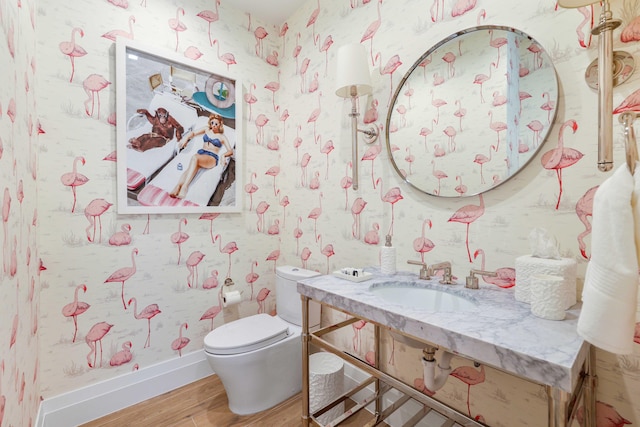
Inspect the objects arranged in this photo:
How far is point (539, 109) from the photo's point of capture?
40.4 inches

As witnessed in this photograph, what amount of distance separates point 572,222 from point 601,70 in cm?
46

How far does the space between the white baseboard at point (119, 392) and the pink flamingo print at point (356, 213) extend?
4.29ft

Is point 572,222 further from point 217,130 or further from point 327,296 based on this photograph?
point 217,130

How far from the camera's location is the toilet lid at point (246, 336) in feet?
4.84

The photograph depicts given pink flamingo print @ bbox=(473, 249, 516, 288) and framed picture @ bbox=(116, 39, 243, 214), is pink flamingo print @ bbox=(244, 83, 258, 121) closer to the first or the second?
framed picture @ bbox=(116, 39, 243, 214)

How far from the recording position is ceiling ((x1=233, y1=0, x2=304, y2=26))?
6.58ft

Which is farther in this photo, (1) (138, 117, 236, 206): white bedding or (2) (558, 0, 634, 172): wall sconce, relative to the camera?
(1) (138, 117, 236, 206): white bedding

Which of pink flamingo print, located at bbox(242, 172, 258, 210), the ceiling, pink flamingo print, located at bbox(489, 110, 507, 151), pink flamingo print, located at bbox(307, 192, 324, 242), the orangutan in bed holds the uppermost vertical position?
the ceiling

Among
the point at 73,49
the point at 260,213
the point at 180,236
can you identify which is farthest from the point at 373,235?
the point at 73,49

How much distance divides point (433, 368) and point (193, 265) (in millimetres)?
1530

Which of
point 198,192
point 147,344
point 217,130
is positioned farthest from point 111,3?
point 147,344

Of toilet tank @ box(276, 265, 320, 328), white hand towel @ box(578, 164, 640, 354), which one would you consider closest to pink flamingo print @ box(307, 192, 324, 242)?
toilet tank @ box(276, 265, 320, 328)

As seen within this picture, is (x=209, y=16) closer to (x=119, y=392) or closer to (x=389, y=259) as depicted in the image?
(x=389, y=259)

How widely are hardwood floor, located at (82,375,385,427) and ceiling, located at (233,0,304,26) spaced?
257 centimetres
